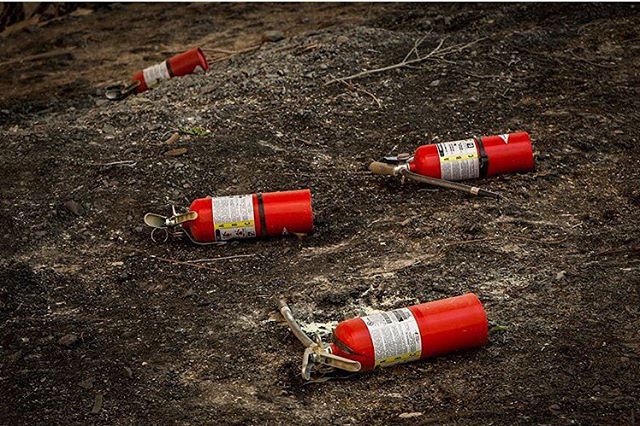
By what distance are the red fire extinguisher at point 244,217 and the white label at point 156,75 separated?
114 inches

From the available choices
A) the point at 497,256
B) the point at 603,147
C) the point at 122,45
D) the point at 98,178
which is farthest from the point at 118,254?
the point at 122,45

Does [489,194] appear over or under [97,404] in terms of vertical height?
over

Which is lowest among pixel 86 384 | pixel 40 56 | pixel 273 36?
pixel 86 384

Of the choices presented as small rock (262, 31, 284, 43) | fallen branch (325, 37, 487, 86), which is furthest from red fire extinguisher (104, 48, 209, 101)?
fallen branch (325, 37, 487, 86)

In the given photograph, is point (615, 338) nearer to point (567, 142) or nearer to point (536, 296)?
point (536, 296)

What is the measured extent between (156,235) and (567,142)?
2.88m

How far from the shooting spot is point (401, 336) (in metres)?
4.40

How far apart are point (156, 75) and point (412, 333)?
15.1 ft

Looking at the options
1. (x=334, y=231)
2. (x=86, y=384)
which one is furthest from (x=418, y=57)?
(x=86, y=384)

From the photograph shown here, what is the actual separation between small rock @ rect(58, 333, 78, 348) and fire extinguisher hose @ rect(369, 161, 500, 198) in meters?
2.29

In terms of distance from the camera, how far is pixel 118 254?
18.6ft

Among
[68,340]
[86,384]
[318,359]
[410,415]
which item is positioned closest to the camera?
[410,415]

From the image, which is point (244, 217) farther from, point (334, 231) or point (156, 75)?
point (156, 75)

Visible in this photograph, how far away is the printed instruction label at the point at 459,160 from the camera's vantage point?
609 centimetres
